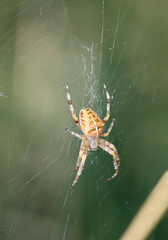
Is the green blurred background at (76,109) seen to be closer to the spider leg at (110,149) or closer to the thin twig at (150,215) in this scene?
the thin twig at (150,215)

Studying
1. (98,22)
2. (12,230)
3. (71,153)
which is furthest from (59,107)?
(12,230)

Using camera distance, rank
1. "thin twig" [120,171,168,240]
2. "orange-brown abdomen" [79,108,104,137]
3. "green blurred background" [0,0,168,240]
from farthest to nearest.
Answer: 1. "thin twig" [120,171,168,240]
2. "green blurred background" [0,0,168,240]
3. "orange-brown abdomen" [79,108,104,137]

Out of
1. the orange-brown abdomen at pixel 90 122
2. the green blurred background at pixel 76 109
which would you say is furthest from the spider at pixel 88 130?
the green blurred background at pixel 76 109

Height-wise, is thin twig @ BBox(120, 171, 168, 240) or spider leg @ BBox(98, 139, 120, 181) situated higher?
spider leg @ BBox(98, 139, 120, 181)

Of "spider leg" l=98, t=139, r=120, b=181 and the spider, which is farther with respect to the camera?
"spider leg" l=98, t=139, r=120, b=181

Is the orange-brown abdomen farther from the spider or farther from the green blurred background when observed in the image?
the green blurred background

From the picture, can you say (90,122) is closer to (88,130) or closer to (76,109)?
(88,130)

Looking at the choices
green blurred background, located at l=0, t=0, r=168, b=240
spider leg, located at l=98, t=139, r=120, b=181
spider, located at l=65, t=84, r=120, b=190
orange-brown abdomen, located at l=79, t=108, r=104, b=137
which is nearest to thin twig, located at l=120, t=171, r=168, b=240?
green blurred background, located at l=0, t=0, r=168, b=240
